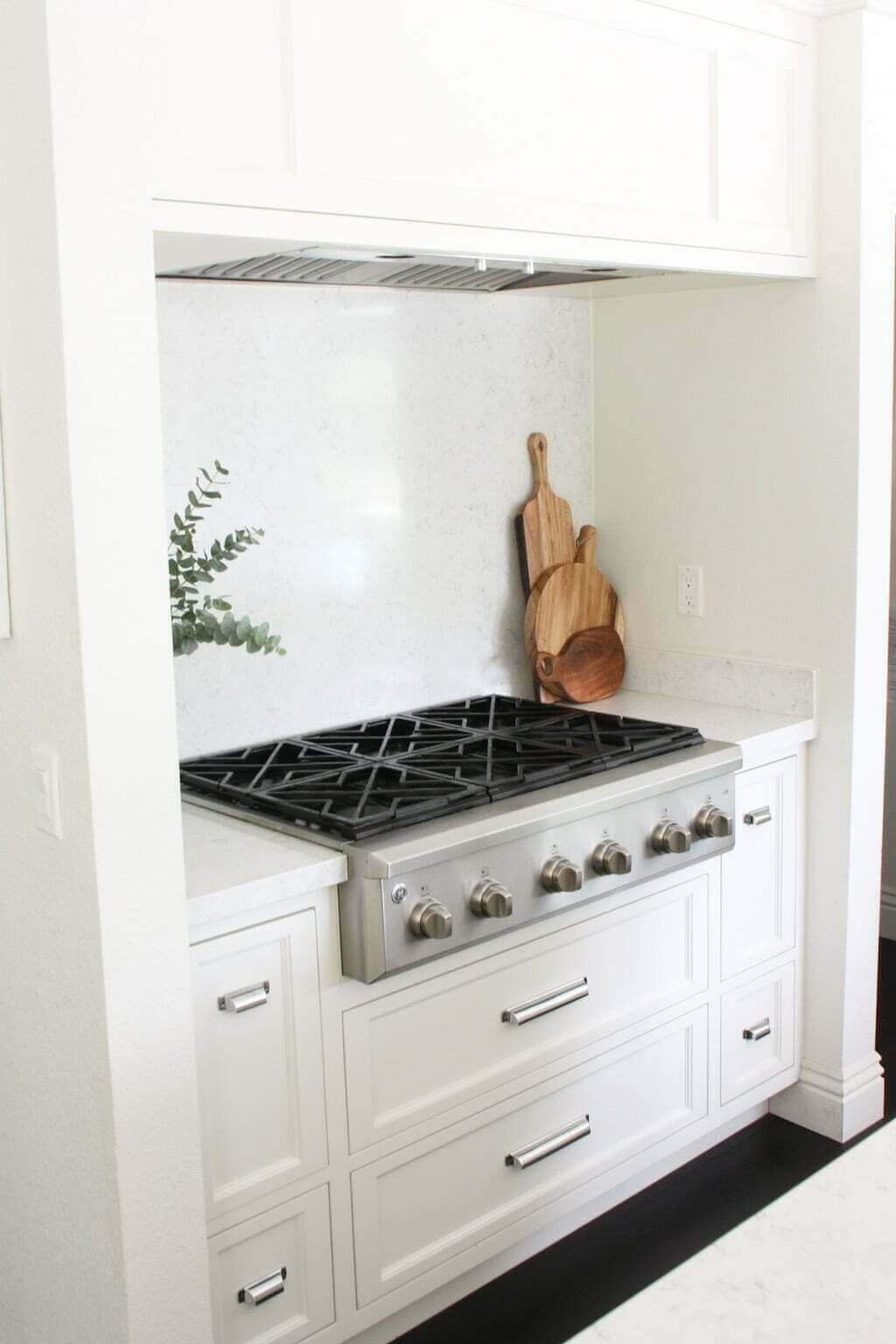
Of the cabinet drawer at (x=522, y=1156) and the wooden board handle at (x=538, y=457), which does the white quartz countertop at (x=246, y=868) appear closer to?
the cabinet drawer at (x=522, y=1156)

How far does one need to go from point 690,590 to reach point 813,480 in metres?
0.39

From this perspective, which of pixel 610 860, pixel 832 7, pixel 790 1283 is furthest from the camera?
pixel 832 7

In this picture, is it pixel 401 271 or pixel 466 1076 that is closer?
pixel 466 1076

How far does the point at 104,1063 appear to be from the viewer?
1.72 m

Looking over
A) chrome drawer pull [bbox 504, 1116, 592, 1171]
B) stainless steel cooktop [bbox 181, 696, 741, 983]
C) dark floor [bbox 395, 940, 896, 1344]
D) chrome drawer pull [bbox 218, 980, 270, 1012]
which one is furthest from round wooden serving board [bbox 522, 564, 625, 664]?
chrome drawer pull [bbox 218, 980, 270, 1012]

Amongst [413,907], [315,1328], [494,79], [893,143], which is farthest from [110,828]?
[893,143]

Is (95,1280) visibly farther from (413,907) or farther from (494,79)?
(494,79)

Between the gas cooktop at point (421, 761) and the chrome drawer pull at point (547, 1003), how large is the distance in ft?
1.21

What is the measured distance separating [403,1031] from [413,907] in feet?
0.82

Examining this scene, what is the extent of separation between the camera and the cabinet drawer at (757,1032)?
9.27 ft

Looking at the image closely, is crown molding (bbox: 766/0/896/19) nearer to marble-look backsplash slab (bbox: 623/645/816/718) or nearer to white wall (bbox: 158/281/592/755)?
white wall (bbox: 158/281/592/755)

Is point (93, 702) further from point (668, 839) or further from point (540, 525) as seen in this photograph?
point (540, 525)

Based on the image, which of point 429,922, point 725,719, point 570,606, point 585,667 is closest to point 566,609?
point 570,606

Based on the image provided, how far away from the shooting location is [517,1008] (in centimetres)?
231
